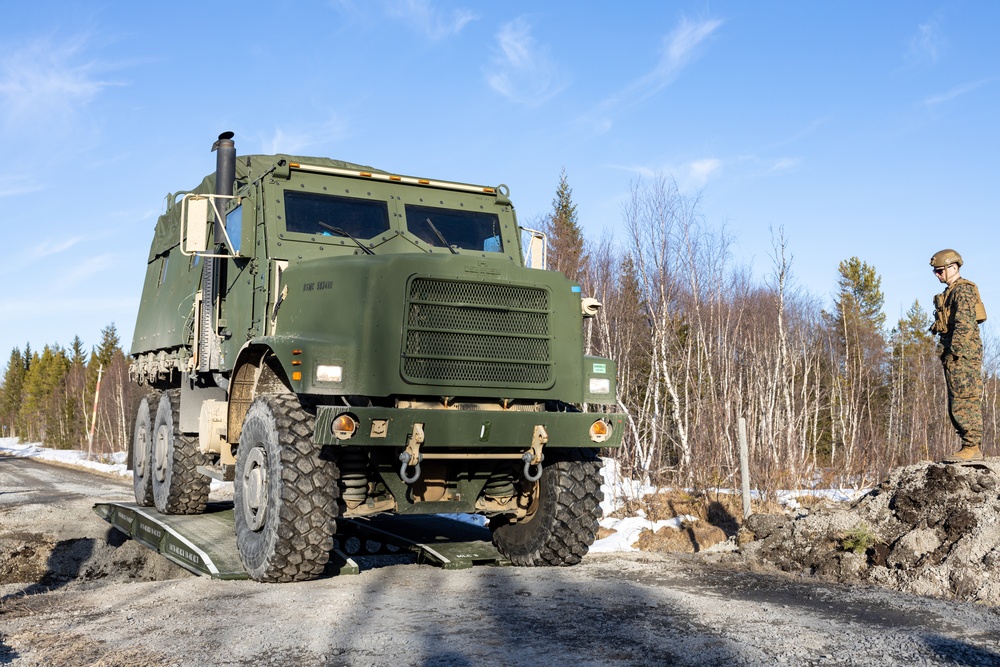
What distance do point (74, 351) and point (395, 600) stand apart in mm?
100249

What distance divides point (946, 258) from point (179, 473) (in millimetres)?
8422

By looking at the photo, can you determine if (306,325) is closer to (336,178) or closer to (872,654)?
(336,178)

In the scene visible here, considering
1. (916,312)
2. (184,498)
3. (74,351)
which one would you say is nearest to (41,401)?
(74,351)

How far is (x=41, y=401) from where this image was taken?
94.0m

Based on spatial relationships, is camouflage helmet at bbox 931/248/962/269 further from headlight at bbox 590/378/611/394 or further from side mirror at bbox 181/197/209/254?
side mirror at bbox 181/197/209/254

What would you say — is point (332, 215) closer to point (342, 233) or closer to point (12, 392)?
point (342, 233)

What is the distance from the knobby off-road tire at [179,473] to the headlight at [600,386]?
526cm

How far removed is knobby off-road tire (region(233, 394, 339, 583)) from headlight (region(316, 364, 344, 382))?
43 cm

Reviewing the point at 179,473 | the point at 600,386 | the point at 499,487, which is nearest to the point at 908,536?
the point at 600,386

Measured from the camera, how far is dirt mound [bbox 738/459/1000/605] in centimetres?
692

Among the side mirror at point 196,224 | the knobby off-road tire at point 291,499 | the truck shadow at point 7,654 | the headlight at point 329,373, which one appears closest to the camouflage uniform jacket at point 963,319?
the headlight at point 329,373

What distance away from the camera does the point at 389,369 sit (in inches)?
265

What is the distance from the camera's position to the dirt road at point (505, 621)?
185 inches

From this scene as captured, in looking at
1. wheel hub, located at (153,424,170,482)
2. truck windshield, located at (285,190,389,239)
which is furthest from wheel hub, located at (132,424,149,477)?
truck windshield, located at (285,190,389,239)
